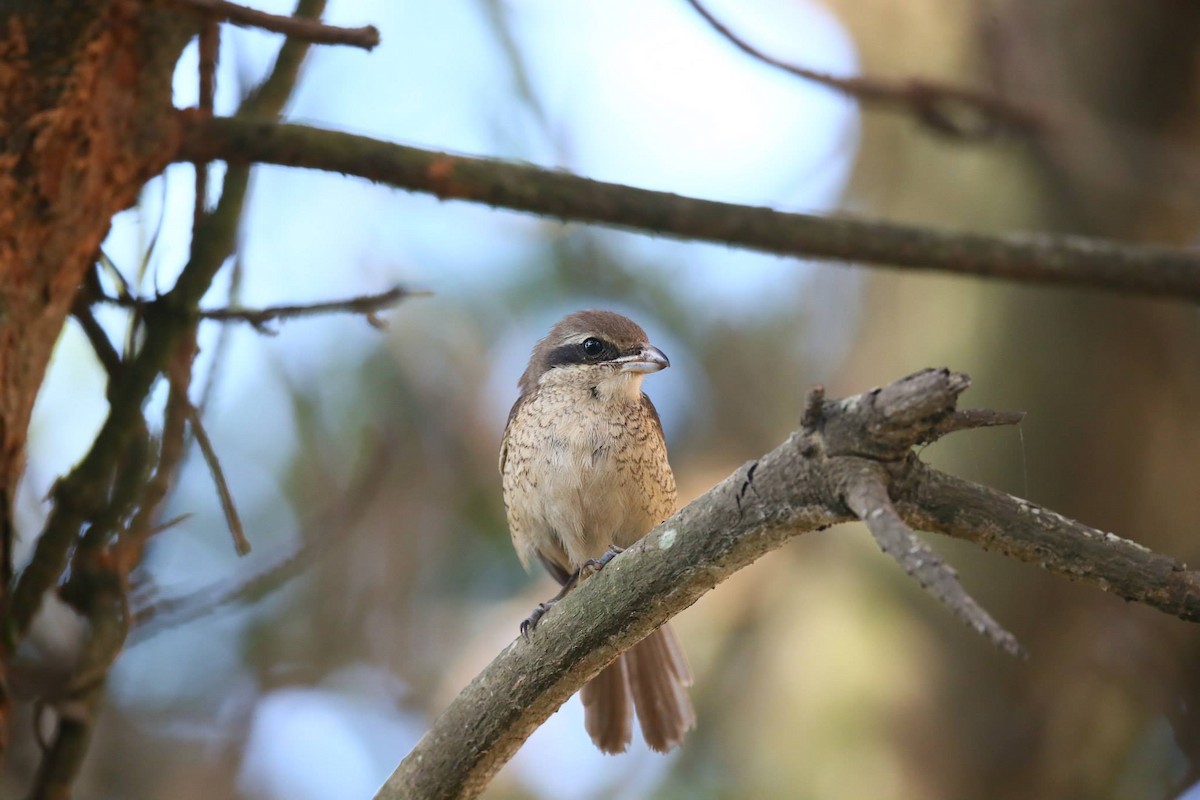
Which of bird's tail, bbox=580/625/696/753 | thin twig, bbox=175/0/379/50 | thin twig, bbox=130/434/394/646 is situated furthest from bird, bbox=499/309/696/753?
thin twig, bbox=175/0/379/50

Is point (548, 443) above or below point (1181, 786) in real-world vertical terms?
above

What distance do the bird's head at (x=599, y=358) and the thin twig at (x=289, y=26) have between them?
197 centimetres

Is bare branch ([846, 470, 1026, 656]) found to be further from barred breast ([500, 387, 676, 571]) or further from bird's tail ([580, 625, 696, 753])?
bird's tail ([580, 625, 696, 753])

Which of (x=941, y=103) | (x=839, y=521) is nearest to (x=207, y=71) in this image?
(x=839, y=521)

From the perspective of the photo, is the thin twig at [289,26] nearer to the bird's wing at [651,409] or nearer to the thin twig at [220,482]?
the thin twig at [220,482]

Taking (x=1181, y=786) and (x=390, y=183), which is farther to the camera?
(x=1181, y=786)

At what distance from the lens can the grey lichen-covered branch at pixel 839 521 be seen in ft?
5.25

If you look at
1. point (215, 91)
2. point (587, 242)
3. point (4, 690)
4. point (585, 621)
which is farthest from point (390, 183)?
point (587, 242)

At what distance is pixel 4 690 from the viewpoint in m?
2.36

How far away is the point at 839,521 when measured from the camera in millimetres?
1739

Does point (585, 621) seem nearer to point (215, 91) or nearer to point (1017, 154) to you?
point (215, 91)

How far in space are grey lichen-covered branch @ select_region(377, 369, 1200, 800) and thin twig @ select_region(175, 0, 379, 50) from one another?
1.20 meters

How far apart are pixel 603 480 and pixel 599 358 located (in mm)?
551

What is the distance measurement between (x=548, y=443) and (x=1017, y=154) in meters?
2.97
